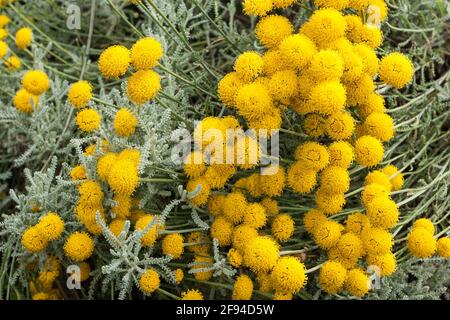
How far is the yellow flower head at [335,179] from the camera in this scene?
5.51 ft

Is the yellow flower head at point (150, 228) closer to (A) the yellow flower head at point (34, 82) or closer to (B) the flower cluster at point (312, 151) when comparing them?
(B) the flower cluster at point (312, 151)

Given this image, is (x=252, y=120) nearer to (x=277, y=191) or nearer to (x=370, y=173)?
(x=277, y=191)

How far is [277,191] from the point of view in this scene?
1765mm

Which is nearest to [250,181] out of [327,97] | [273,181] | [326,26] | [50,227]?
[273,181]

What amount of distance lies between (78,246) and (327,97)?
856mm

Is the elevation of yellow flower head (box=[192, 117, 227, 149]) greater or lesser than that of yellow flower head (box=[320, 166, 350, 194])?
greater

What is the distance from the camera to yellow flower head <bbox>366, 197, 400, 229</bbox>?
1.65 metres

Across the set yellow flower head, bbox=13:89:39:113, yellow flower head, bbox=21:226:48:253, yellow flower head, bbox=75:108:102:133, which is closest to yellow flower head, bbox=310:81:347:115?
yellow flower head, bbox=75:108:102:133

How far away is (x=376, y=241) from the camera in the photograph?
1656 millimetres

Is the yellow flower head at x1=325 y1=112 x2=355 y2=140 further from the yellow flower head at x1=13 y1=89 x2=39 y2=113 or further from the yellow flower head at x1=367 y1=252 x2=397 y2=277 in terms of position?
the yellow flower head at x1=13 y1=89 x2=39 y2=113

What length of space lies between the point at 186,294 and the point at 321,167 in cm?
60

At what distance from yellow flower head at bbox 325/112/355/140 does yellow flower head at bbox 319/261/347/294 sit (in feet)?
1.19

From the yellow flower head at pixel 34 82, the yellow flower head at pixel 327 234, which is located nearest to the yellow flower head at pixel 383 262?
the yellow flower head at pixel 327 234
